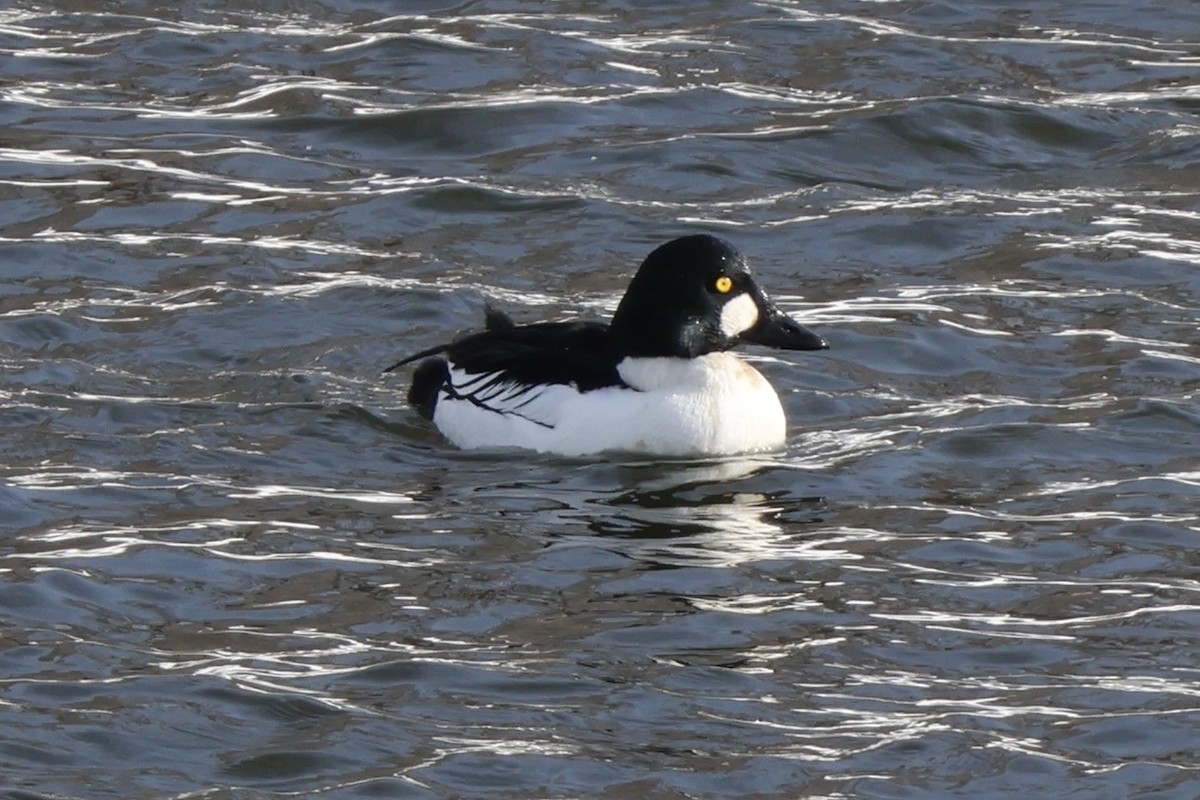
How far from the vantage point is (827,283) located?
1245 cm

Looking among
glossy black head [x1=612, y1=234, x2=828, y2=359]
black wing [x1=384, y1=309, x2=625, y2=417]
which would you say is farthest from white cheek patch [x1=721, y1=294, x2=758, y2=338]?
black wing [x1=384, y1=309, x2=625, y2=417]

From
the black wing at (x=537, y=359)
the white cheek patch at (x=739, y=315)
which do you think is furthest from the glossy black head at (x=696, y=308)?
the black wing at (x=537, y=359)

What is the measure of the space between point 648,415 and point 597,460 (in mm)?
277

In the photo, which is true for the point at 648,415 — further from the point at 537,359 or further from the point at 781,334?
the point at 781,334

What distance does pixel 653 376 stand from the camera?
10.3 meters

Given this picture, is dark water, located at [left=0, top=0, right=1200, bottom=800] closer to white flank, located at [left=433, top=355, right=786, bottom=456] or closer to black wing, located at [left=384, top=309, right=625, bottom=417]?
white flank, located at [left=433, top=355, right=786, bottom=456]

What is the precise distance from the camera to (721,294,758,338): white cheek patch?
10367 millimetres

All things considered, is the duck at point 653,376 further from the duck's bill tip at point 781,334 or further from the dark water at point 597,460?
the dark water at point 597,460

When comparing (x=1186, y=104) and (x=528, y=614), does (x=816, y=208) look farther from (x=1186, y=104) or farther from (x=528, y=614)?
(x=528, y=614)

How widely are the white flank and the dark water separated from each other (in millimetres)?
137

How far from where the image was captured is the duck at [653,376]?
10.2 meters

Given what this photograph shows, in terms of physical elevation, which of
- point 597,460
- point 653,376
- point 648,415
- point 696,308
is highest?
point 696,308

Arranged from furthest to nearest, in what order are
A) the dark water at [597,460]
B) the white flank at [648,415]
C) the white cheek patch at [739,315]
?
the white cheek patch at [739,315], the white flank at [648,415], the dark water at [597,460]

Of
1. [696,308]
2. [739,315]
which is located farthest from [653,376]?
[739,315]
